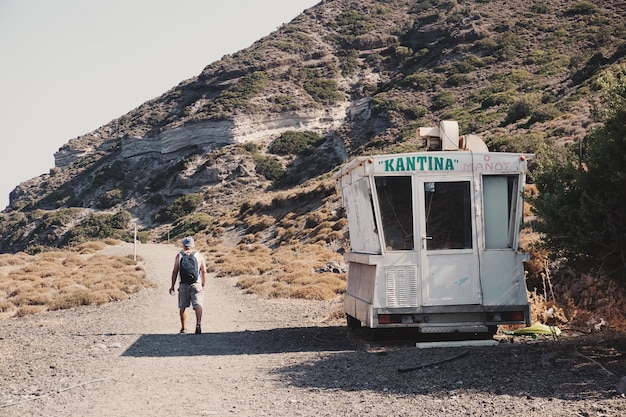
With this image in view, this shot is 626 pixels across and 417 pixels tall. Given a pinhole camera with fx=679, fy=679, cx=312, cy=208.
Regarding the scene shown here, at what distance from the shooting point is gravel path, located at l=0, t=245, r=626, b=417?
621cm

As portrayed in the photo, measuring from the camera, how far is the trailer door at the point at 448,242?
9.37m

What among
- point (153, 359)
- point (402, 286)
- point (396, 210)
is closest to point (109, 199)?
point (153, 359)

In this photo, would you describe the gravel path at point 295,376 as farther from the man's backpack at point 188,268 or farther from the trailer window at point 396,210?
the trailer window at point 396,210

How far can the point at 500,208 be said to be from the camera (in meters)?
9.61

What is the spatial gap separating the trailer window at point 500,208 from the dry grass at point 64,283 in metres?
13.3

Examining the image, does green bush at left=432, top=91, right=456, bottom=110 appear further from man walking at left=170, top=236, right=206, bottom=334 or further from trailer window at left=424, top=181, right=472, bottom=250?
trailer window at left=424, top=181, right=472, bottom=250

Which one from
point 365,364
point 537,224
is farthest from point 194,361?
point 537,224

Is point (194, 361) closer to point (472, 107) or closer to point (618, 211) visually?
point (618, 211)

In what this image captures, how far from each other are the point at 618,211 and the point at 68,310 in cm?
1517

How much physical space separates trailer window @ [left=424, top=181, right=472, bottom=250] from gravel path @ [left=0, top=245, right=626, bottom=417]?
150 centimetres

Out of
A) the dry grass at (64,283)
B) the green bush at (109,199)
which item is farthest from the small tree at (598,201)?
the green bush at (109,199)

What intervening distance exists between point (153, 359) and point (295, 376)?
8.69 ft

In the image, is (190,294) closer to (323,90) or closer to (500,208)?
(500,208)

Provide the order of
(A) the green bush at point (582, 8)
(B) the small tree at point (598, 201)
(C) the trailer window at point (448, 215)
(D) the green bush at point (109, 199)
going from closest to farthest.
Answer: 1. (B) the small tree at point (598, 201)
2. (C) the trailer window at point (448, 215)
3. (A) the green bush at point (582, 8)
4. (D) the green bush at point (109, 199)
